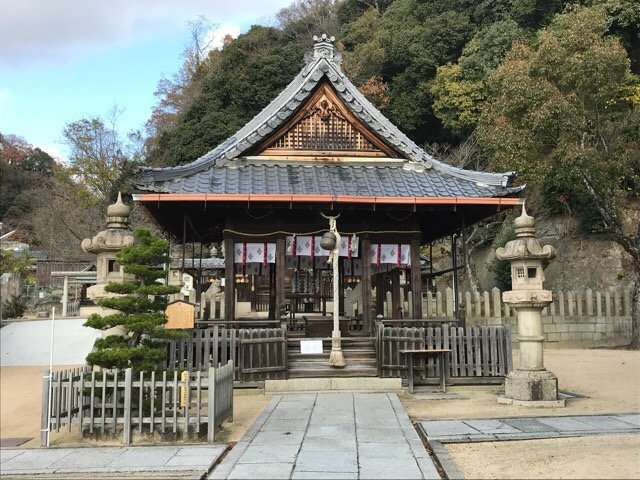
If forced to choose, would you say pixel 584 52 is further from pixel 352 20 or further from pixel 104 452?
pixel 352 20

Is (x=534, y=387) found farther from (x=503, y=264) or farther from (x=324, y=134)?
(x=503, y=264)

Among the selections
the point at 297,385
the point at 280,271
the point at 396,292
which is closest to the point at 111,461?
the point at 297,385

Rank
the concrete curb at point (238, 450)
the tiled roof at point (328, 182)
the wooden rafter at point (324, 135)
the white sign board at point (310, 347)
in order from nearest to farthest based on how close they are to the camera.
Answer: the concrete curb at point (238, 450) < the white sign board at point (310, 347) < the tiled roof at point (328, 182) < the wooden rafter at point (324, 135)

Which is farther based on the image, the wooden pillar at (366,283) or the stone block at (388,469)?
the wooden pillar at (366,283)

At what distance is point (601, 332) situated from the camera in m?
20.0

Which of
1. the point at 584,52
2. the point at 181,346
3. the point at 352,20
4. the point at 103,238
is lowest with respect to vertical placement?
the point at 181,346

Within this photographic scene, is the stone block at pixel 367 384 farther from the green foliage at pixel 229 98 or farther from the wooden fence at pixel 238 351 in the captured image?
the green foliage at pixel 229 98

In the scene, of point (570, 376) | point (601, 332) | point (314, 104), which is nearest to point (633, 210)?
point (601, 332)

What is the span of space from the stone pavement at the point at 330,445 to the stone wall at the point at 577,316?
11616 millimetres

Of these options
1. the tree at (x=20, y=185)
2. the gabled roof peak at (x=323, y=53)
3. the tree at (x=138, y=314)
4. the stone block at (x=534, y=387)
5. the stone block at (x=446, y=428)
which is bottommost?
the stone block at (x=446, y=428)

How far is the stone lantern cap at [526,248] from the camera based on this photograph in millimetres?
10102

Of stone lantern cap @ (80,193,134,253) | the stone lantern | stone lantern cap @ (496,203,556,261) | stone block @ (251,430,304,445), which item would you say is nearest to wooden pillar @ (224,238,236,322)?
the stone lantern

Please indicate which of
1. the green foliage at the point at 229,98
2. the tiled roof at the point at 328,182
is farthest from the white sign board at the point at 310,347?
the green foliage at the point at 229,98

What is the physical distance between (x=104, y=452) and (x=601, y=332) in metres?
19.0
